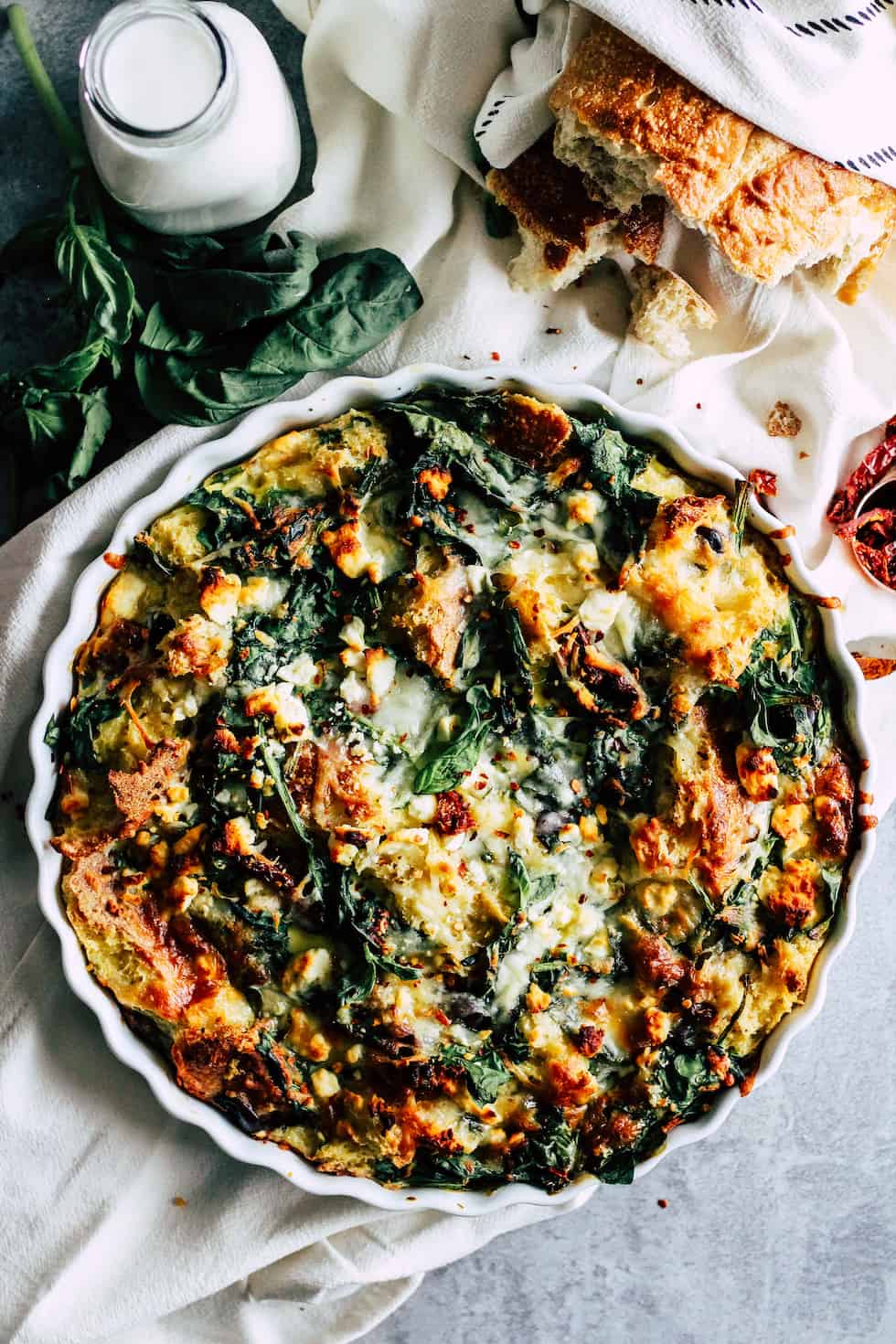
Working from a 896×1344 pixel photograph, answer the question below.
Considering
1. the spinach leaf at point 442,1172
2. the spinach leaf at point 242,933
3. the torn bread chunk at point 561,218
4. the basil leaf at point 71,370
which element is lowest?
the spinach leaf at point 442,1172

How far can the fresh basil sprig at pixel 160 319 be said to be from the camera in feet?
9.96

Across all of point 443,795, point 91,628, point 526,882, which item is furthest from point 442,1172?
point 91,628

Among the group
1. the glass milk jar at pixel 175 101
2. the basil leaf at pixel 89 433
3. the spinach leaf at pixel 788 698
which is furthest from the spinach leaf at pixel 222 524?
the spinach leaf at pixel 788 698

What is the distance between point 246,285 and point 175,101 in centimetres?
43

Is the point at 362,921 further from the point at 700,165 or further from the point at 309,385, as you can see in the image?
the point at 700,165

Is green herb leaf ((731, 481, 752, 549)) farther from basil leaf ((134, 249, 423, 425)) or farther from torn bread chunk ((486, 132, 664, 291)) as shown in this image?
basil leaf ((134, 249, 423, 425))

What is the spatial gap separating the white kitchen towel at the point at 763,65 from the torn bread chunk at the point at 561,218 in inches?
2.0

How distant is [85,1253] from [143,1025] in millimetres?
707

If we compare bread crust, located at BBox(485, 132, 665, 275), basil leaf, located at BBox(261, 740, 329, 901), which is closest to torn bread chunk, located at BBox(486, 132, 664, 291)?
bread crust, located at BBox(485, 132, 665, 275)

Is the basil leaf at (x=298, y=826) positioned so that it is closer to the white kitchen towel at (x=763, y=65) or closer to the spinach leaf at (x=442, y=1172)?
the spinach leaf at (x=442, y=1172)

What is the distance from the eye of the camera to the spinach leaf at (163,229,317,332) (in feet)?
9.87

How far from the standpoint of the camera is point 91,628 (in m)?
2.89

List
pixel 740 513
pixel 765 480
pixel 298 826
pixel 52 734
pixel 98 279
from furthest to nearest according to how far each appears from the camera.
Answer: pixel 765 480 → pixel 98 279 → pixel 740 513 → pixel 52 734 → pixel 298 826

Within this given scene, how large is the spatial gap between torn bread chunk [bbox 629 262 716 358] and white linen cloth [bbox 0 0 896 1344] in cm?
5
